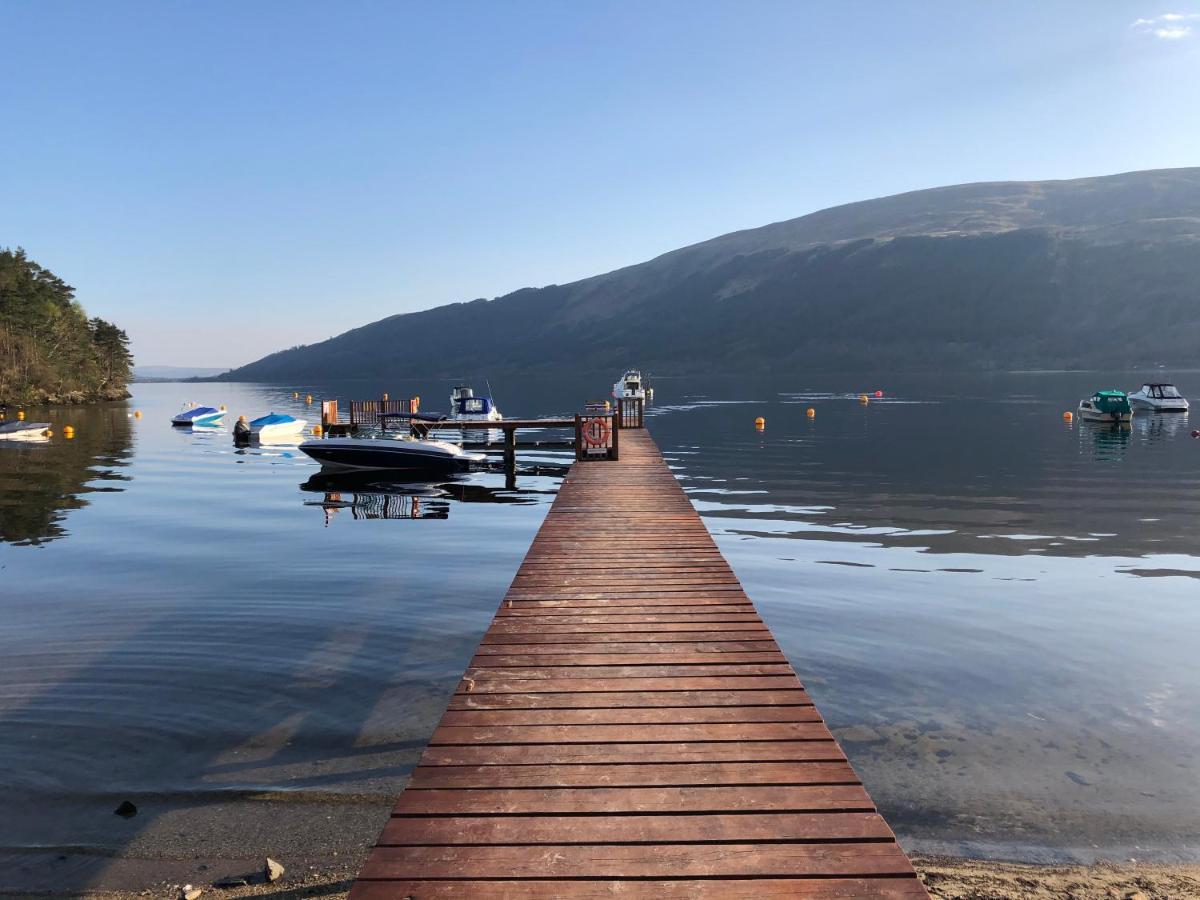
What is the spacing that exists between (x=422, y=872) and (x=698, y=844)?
1284mm

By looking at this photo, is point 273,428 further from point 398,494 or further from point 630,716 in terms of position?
point 630,716

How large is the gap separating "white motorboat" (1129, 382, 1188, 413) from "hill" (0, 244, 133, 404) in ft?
337

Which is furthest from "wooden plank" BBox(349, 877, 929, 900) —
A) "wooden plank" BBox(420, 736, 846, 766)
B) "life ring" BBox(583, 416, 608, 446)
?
"life ring" BBox(583, 416, 608, 446)

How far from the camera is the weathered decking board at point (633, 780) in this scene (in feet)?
12.2

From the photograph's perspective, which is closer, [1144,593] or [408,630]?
[408,630]

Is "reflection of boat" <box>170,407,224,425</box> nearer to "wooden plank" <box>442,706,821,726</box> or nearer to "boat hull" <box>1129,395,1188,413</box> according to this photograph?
"wooden plank" <box>442,706,821,726</box>

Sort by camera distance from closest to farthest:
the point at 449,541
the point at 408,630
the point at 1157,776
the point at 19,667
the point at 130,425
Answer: the point at 1157,776, the point at 19,667, the point at 408,630, the point at 449,541, the point at 130,425

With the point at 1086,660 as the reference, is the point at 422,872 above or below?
above

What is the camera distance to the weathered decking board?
3725mm

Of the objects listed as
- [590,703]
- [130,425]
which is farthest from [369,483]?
[130,425]

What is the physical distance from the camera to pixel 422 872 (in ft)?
12.3

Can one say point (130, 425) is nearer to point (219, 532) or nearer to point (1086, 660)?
point (219, 532)

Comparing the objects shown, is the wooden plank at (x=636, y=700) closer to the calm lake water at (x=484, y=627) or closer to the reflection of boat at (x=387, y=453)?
the calm lake water at (x=484, y=627)

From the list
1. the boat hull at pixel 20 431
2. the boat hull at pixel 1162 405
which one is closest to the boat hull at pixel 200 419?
the boat hull at pixel 20 431
